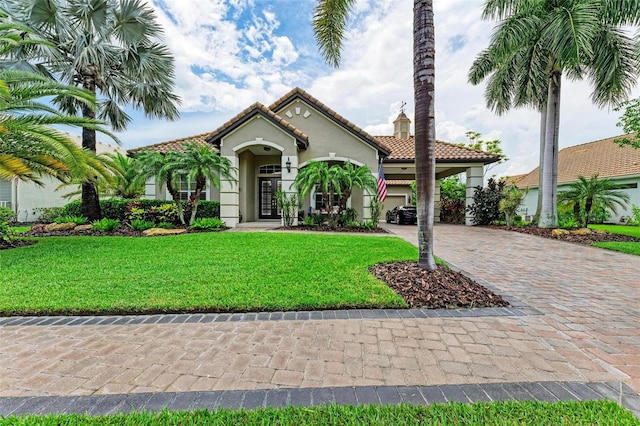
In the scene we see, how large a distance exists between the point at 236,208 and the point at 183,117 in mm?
6248

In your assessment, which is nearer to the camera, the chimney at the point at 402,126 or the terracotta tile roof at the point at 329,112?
the terracotta tile roof at the point at 329,112

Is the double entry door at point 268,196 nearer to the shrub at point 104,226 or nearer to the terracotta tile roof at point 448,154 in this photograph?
the terracotta tile roof at point 448,154

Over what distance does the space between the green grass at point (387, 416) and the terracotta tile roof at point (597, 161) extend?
26323 mm

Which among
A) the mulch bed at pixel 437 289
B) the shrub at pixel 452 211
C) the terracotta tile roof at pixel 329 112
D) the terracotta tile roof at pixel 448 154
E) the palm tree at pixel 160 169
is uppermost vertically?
the terracotta tile roof at pixel 329 112

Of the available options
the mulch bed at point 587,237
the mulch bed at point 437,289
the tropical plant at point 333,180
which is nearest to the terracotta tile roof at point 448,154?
the tropical plant at point 333,180

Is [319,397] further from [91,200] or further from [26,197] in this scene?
[26,197]

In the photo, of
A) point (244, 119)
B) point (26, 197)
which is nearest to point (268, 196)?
point (244, 119)

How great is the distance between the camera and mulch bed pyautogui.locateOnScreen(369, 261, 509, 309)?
431 centimetres

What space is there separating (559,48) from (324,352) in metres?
13.3

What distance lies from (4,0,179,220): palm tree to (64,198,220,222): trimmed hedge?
0.83 m

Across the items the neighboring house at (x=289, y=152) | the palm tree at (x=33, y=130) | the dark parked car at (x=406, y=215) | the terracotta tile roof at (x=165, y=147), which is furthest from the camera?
the dark parked car at (x=406, y=215)

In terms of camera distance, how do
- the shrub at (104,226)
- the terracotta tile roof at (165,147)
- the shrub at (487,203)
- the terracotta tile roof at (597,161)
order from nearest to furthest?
the shrub at (104,226) < the terracotta tile roof at (165,147) < the shrub at (487,203) < the terracotta tile roof at (597,161)

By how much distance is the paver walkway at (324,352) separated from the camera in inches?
100

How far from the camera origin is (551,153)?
516 inches
